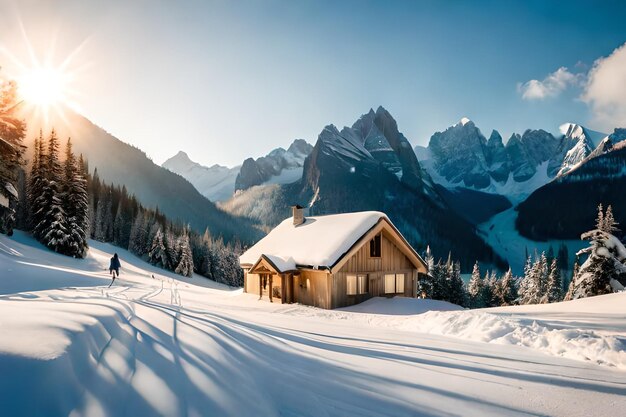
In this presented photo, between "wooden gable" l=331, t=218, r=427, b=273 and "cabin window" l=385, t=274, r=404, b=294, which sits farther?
"cabin window" l=385, t=274, r=404, b=294

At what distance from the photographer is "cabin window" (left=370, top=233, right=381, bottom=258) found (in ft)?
75.3

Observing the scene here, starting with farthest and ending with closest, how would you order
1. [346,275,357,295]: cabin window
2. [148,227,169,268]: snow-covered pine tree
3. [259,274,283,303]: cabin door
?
[148,227,169,268]: snow-covered pine tree
[259,274,283,303]: cabin door
[346,275,357,295]: cabin window

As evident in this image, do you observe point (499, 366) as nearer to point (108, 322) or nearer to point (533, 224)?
point (108, 322)

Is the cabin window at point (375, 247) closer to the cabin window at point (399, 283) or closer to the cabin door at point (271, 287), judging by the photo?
the cabin window at point (399, 283)

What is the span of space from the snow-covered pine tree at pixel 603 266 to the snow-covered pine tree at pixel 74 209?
4652cm

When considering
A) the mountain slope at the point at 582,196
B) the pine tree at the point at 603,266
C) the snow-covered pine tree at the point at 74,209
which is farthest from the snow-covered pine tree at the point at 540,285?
the mountain slope at the point at 582,196

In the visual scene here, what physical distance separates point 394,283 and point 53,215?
1421 inches

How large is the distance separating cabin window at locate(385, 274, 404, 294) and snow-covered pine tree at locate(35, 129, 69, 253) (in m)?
33.4

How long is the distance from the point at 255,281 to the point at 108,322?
23209mm

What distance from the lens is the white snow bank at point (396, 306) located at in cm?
1947

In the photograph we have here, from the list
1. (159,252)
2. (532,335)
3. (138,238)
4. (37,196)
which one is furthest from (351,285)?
(138,238)

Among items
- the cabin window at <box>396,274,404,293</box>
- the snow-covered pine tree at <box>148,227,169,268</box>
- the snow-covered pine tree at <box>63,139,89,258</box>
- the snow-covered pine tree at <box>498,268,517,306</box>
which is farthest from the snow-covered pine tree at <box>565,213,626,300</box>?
the snow-covered pine tree at <box>148,227,169,268</box>

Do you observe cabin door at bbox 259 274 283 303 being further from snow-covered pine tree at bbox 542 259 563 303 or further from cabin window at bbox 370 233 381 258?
snow-covered pine tree at bbox 542 259 563 303

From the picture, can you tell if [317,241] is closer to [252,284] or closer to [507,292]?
[252,284]
